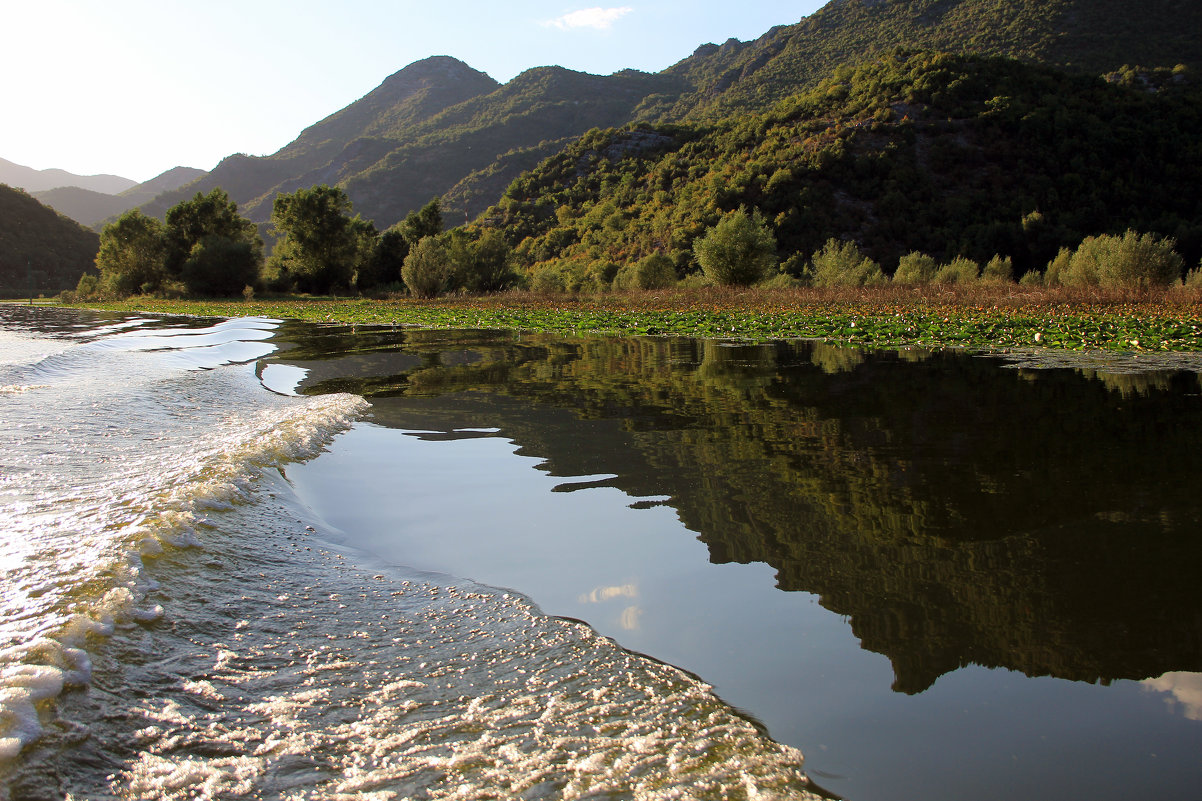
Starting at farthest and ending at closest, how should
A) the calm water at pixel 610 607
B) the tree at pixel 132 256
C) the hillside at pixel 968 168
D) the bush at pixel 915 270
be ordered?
the hillside at pixel 968 168
the tree at pixel 132 256
the bush at pixel 915 270
the calm water at pixel 610 607

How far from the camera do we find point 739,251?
3712 centimetres

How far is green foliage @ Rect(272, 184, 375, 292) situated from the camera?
184ft

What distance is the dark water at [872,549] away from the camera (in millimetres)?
2516

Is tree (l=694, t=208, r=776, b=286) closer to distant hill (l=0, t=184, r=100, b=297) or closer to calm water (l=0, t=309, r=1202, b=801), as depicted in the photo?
calm water (l=0, t=309, r=1202, b=801)

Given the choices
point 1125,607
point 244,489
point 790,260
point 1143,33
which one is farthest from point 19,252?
point 1143,33

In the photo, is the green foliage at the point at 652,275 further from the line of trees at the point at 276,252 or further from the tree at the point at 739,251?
the line of trees at the point at 276,252

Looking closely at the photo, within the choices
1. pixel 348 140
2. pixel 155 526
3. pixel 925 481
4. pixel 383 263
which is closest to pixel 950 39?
pixel 383 263

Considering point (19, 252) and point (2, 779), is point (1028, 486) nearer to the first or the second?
point (2, 779)

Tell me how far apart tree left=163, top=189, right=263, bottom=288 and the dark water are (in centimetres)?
5244

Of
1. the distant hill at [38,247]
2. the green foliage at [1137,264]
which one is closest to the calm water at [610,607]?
the green foliage at [1137,264]

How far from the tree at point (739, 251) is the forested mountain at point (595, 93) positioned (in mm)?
54706

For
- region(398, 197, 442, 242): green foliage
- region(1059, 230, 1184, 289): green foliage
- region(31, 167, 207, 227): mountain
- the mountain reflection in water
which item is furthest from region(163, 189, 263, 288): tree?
region(31, 167, 207, 227): mountain

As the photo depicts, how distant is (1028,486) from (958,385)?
18.1 feet

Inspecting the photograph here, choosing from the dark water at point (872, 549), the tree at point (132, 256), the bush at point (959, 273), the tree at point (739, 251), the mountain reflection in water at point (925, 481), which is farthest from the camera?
the tree at point (132, 256)
